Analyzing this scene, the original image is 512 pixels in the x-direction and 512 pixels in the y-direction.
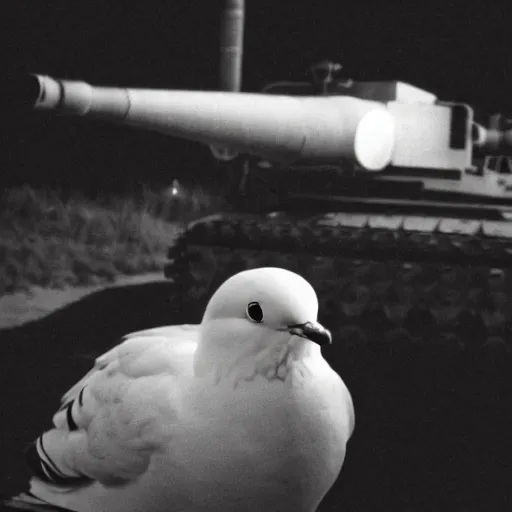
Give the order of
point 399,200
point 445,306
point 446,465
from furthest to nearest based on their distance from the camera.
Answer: point 399,200, point 445,306, point 446,465

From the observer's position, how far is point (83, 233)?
10.6ft

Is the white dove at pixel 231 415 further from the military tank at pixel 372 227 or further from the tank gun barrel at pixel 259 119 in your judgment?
the tank gun barrel at pixel 259 119

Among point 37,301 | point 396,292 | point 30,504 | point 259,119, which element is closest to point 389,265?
point 396,292

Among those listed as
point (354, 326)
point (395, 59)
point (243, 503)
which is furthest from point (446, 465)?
point (395, 59)

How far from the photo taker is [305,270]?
2.59 metres

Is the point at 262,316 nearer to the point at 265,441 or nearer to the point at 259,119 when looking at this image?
the point at 265,441

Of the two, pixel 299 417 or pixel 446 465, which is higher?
pixel 299 417

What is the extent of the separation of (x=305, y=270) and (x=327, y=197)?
303 millimetres

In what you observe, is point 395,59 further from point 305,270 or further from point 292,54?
point 305,270

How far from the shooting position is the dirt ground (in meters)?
2.66

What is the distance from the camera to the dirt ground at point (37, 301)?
8.74ft

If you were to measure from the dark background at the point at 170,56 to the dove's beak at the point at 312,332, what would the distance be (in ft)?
5.50

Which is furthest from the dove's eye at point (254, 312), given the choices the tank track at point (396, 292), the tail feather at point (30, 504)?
the tank track at point (396, 292)

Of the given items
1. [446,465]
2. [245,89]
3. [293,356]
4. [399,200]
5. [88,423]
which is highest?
[245,89]
